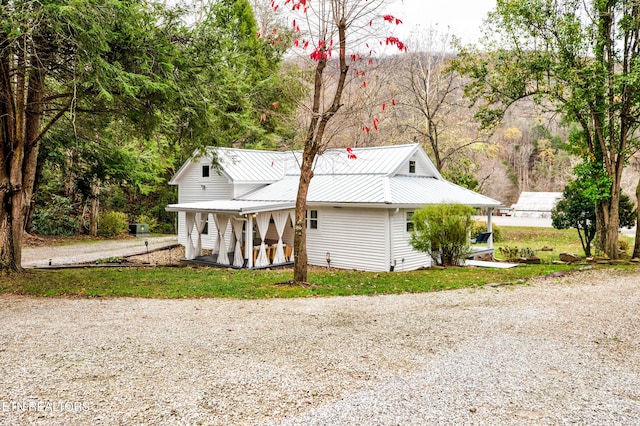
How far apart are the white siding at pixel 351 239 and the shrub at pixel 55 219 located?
16.0m

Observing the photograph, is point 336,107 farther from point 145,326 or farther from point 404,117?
point 404,117

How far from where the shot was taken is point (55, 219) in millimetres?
25969

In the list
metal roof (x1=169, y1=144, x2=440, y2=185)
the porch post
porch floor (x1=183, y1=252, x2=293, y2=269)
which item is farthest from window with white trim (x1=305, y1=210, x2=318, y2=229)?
the porch post

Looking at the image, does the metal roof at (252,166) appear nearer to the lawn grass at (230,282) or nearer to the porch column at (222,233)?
the porch column at (222,233)

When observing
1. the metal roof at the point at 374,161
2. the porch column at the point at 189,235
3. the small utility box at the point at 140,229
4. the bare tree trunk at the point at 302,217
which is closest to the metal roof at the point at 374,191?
the metal roof at the point at 374,161

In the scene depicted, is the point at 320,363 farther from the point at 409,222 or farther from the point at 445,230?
the point at 409,222

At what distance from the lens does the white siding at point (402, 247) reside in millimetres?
16125

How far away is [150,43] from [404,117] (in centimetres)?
2641

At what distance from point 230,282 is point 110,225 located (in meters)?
17.8

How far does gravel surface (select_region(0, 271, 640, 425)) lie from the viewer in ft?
14.2

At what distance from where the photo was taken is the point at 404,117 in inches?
1348

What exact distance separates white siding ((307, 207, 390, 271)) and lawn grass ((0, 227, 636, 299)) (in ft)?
7.26

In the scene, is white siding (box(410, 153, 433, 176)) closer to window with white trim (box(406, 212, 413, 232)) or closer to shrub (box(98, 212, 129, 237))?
window with white trim (box(406, 212, 413, 232))

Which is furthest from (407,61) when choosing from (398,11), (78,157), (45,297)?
(45,297)
